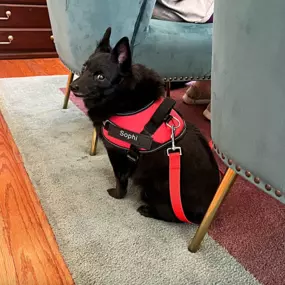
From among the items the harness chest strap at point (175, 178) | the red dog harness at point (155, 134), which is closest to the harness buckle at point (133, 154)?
the red dog harness at point (155, 134)

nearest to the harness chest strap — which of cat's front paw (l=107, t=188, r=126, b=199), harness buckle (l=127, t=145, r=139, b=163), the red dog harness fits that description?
the red dog harness

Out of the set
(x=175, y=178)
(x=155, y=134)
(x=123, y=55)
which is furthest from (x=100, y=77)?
(x=175, y=178)

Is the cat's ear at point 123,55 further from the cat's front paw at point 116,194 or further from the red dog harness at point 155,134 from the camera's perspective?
the cat's front paw at point 116,194

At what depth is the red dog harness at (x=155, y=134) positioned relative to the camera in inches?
41.7

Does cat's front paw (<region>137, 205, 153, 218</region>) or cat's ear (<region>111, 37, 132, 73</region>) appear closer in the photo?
cat's ear (<region>111, 37, 132, 73</region>)

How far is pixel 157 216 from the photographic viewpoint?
115 centimetres

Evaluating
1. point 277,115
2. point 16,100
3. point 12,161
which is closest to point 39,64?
point 16,100

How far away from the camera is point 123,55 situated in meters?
1.07

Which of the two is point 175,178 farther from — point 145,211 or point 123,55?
point 123,55

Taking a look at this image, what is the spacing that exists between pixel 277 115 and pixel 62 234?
2.22ft

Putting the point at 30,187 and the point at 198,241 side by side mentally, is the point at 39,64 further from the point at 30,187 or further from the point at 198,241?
the point at 198,241

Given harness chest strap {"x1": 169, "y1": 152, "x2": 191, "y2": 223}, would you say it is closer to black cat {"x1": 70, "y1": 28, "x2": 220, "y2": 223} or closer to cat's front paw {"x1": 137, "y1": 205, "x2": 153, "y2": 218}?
black cat {"x1": 70, "y1": 28, "x2": 220, "y2": 223}

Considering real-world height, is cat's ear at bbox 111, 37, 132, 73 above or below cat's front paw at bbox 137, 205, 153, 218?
above

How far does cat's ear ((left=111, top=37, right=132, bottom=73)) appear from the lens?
41.5 inches
